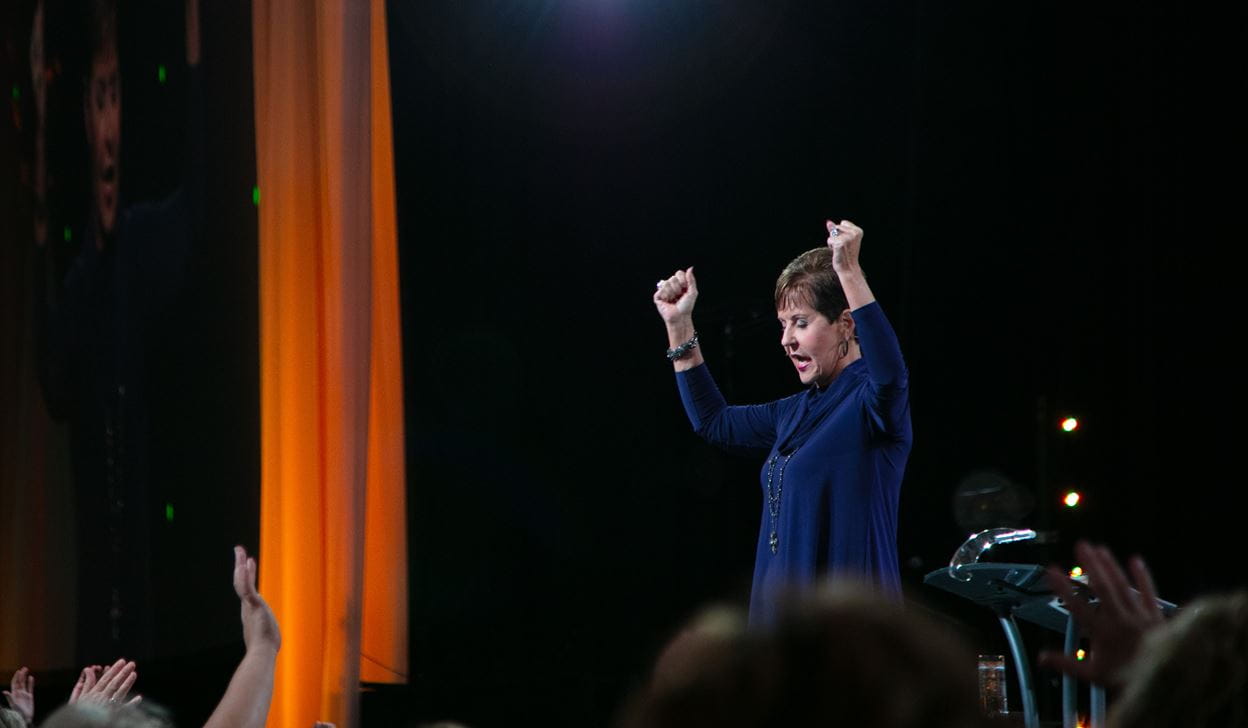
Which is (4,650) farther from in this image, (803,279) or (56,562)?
(803,279)

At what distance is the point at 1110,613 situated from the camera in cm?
97

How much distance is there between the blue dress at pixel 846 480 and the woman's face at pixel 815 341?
0.13 feet

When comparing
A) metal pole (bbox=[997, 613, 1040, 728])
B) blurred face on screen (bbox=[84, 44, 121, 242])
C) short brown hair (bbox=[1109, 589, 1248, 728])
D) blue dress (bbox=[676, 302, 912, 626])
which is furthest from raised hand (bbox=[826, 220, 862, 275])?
blurred face on screen (bbox=[84, 44, 121, 242])

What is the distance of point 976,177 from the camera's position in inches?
181

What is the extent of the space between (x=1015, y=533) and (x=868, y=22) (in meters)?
2.49

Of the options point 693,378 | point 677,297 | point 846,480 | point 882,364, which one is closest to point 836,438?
point 846,480

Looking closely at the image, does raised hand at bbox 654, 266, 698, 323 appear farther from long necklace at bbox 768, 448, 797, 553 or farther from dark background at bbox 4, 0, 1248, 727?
dark background at bbox 4, 0, 1248, 727

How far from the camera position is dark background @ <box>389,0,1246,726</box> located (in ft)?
13.5

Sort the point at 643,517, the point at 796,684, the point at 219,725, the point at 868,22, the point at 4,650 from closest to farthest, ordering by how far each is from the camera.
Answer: the point at 796,684, the point at 219,725, the point at 4,650, the point at 643,517, the point at 868,22

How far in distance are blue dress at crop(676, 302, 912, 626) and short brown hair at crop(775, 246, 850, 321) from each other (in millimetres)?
134

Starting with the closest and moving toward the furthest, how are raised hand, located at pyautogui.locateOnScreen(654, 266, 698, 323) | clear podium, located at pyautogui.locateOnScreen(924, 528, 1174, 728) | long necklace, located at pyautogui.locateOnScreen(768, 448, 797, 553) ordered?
clear podium, located at pyautogui.locateOnScreen(924, 528, 1174, 728) → long necklace, located at pyautogui.locateOnScreen(768, 448, 797, 553) → raised hand, located at pyautogui.locateOnScreen(654, 266, 698, 323)

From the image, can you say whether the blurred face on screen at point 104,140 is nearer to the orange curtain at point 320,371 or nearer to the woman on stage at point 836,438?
the orange curtain at point 320,371

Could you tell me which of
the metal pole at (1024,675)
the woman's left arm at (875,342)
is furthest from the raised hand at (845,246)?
the metal pole at (1024,675)

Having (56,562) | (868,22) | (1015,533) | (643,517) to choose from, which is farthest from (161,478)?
(868,22)
